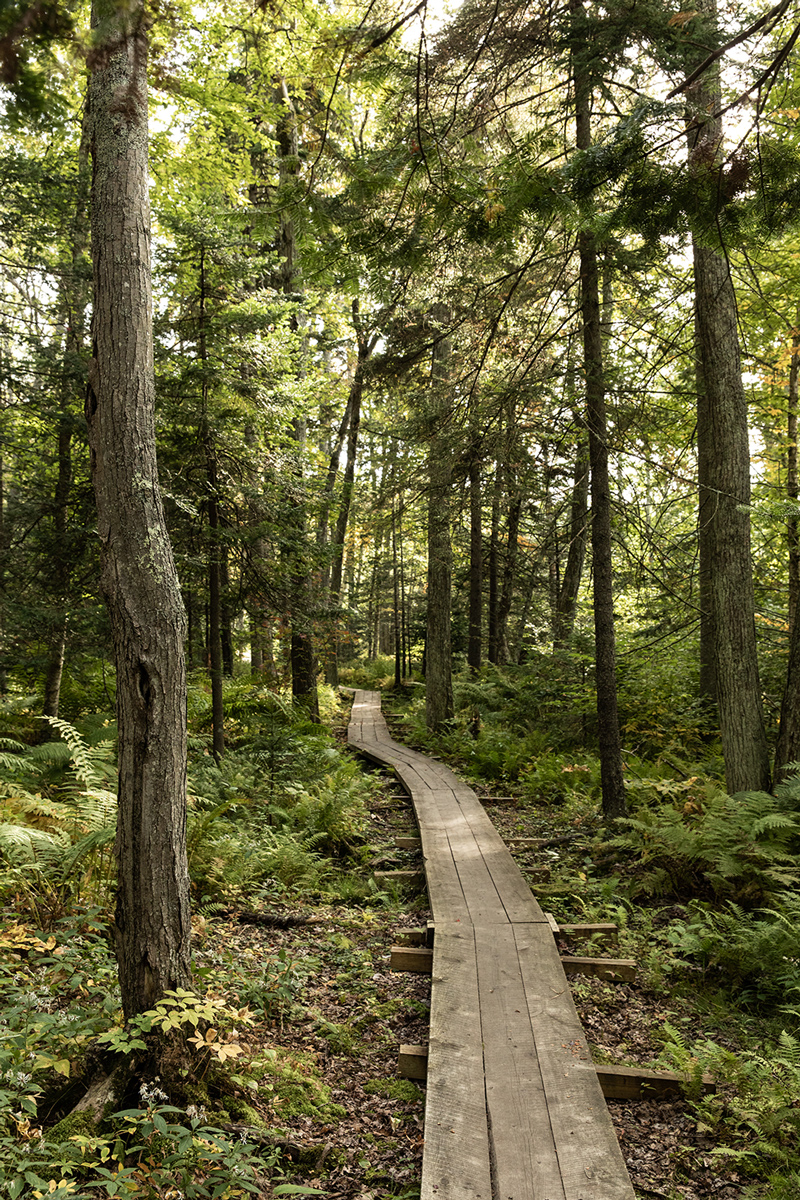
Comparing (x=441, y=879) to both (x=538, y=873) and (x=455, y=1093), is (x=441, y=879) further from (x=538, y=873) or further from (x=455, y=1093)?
(x=455, y=1093)

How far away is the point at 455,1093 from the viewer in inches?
137

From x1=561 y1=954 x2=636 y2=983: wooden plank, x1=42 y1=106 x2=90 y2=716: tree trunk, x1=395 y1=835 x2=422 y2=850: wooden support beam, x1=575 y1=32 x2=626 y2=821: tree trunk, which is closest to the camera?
x1=561 y1=954 x2=636 y2=983: wooden plank

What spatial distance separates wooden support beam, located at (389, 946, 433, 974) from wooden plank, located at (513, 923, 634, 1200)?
0.79 m

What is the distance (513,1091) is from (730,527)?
5.68m

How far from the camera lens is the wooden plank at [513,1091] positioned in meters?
2.95

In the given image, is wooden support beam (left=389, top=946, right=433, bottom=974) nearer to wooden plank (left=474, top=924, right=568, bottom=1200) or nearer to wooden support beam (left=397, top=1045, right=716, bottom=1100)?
wooden plank (left=474, top=924, right=568, bottom=1200)

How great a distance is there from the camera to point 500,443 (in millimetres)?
8047

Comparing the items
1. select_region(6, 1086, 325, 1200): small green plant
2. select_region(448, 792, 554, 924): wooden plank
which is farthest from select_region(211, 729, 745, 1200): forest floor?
select_region(448, 792, 554, 924): wooden plank

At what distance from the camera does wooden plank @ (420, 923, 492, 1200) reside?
295cm

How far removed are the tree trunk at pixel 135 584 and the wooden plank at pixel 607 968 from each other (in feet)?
9.93

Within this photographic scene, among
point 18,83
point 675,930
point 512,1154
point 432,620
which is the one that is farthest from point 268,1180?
point 432,620

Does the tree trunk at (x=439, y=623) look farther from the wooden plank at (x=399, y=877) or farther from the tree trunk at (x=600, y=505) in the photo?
the wooden plank at (x=399, y=877)

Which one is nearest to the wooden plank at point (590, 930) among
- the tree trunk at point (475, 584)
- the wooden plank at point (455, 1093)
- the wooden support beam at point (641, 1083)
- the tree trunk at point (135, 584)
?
the wooden plank at point (455, 1093)

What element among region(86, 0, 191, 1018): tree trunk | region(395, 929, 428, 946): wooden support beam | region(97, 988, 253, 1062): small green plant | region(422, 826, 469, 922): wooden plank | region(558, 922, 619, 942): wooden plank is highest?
region(86, 0, 191, 1018): tree trunk
